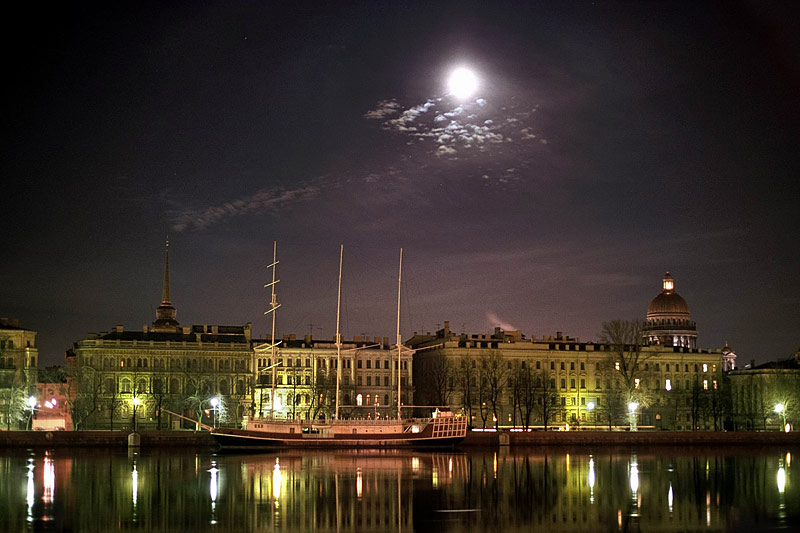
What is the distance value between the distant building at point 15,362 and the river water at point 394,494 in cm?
3648

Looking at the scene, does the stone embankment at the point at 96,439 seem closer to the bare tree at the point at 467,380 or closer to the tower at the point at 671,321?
the bare tree at the point at 467,380

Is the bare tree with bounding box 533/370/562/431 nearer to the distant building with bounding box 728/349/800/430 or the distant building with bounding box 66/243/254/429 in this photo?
the distant building with bounding box 728/349/800/430

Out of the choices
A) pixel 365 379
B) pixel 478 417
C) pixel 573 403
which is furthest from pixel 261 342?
pixel 573 403

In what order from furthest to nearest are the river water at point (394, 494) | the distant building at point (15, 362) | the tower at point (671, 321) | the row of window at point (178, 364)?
the tower at point (671, 321)
the row of window at point (178, 364)
the distant building at point (15, 362)
the river water at point (394, 494)

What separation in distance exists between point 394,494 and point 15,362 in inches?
Answer: 3476

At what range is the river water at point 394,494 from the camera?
121 feet

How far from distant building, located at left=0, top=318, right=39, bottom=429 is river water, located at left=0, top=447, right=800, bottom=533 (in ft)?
120

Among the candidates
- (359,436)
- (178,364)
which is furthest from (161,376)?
(359,436)

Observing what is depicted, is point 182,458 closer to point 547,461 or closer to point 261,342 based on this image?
point 547,461

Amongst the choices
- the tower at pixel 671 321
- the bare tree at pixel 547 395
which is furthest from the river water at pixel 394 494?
the tower at pixel 671 321

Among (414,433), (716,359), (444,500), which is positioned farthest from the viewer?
(716,359)

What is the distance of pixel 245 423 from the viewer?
94062 mm

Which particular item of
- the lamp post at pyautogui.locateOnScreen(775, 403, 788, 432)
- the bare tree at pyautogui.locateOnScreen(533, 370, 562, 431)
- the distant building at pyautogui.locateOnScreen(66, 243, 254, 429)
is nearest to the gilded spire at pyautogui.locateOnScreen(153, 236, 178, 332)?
the distant building at pyautogui.locateOnScreen(66, 243, 254, 429)

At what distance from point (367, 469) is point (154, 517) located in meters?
24.9
